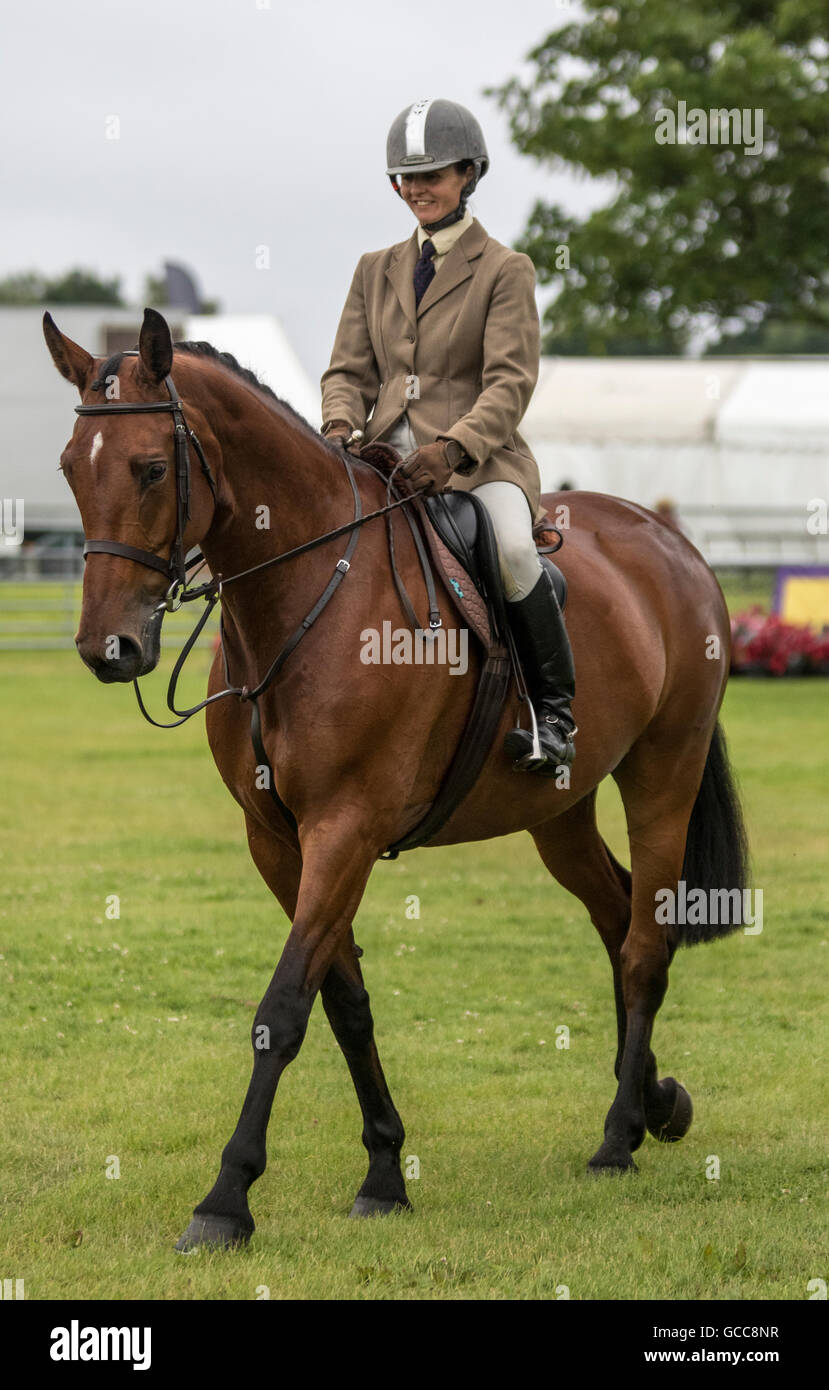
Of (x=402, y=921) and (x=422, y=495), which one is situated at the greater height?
(x=422, y=495)

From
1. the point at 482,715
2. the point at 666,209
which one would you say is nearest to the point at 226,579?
the point at 482,715

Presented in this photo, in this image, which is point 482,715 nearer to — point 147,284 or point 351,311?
point 351,311

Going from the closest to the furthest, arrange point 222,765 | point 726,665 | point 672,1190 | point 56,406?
point 222,765 → point 672,1190 → point 726,665 → point 56,406

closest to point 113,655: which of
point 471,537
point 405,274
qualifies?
point 471,537

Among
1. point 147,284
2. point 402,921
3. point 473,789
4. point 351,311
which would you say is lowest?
point 402,921

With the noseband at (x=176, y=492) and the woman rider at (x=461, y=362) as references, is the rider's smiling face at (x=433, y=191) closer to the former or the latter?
the woman rider at (x=461, y=362)

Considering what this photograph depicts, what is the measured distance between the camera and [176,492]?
4.50 meters

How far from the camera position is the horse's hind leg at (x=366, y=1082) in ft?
17.3

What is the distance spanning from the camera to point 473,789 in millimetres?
5500

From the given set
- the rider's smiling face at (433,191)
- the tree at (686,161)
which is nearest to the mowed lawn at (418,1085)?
the rider's smiling face at (433,191)

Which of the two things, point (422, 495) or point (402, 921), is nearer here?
point (422, 495)

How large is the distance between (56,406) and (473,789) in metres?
36.5

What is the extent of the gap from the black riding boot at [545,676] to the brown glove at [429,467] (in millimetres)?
518
